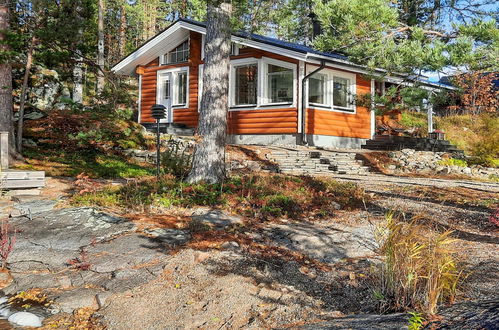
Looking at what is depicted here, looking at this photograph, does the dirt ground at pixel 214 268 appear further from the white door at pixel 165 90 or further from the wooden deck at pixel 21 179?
the white door at pixel 165 90

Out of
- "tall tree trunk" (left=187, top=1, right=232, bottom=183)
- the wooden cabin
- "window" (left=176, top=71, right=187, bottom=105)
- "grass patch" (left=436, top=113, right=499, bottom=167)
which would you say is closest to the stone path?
"tall tree trunk" (left=187, top=1, right=232, bottom=183)

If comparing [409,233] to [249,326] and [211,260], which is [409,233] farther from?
[211,260]

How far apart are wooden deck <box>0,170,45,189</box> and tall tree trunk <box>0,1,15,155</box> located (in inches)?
122

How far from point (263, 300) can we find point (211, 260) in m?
0.88

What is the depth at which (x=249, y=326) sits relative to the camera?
9.37 ft

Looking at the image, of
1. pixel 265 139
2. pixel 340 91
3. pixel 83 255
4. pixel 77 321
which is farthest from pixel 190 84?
pixel 77 321

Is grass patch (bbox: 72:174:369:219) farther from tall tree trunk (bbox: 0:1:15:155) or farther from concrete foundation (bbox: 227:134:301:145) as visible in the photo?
concrete foundation (bbox: 227:134:301:145)

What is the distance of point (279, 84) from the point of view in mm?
15578

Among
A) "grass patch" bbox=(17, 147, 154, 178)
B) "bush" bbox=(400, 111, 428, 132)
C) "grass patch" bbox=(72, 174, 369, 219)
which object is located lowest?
"grass patch" bbox=(72, 174, 369, 219)

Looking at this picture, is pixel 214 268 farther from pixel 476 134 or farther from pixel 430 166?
pixel 476 134

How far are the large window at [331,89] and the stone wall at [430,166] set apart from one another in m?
3.07

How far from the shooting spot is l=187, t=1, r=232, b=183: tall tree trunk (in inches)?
285

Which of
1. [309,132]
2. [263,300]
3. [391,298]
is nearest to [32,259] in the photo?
[263,300]

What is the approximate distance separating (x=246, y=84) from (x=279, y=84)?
4.66ft
